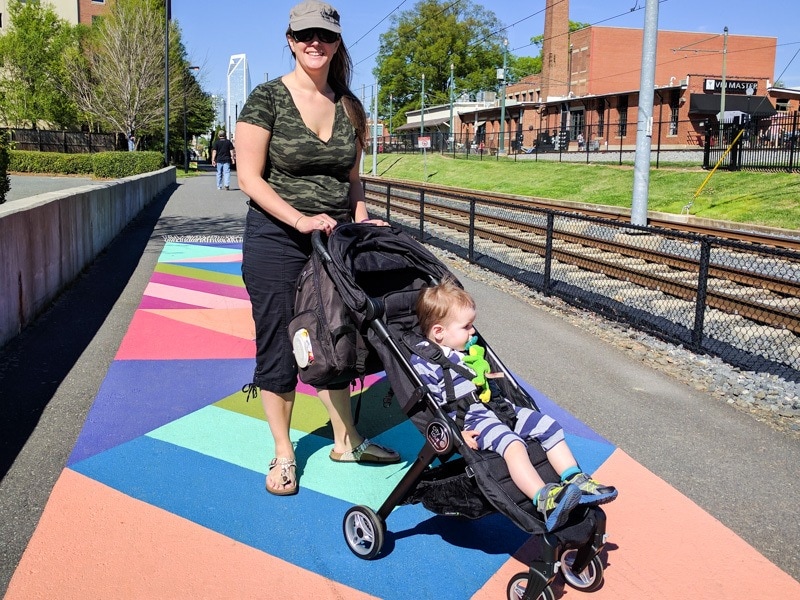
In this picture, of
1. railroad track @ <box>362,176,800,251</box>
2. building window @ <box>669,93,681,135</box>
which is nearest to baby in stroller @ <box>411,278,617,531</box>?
railroad track @ <box>362,176,800,251</box>

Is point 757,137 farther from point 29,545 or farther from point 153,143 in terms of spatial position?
point 153,143

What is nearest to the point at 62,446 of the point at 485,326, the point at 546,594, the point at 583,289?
the point at 546,594

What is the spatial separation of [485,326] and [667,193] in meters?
17.3

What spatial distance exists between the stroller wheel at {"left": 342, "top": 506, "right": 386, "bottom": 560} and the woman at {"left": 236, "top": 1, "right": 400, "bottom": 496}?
59 centimetres

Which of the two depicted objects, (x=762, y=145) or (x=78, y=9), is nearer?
(x=762, y=145)

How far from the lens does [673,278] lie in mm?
8680

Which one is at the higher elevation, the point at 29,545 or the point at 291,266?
the point at 291,266

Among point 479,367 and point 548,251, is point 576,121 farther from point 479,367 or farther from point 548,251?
point 479,367

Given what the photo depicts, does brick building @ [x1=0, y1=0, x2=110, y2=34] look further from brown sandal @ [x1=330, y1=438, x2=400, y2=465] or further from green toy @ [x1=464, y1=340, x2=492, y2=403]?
green toy @ [x1=464, y1=340, x2=492, y2=403]

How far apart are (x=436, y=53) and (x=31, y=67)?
5918cm

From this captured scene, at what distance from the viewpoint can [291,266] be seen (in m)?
3.86

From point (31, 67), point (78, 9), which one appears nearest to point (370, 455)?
point (31, 67)

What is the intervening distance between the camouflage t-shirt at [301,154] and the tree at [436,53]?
99899 millimetres

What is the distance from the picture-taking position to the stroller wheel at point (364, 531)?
10.9 ft
